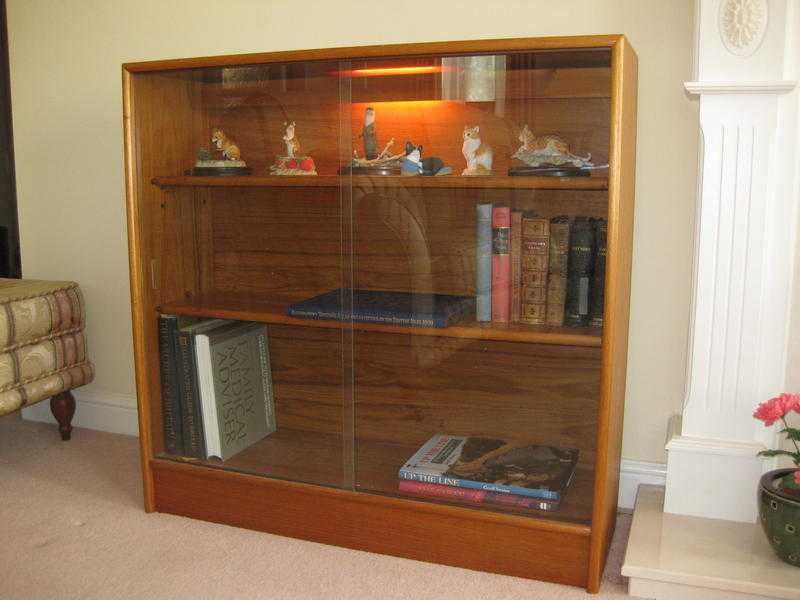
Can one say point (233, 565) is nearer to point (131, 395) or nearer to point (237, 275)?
point (237, 275)

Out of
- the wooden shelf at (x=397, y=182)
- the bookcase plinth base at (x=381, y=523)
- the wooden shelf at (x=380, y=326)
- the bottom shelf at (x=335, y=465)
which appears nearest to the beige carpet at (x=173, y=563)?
the bookcase plinth base at (x=381, y=523)

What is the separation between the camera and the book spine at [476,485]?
5.90 feet

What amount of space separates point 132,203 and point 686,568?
5.02ft

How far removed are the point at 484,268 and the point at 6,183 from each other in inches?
75.8

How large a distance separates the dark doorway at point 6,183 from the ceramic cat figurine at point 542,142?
6.53ft

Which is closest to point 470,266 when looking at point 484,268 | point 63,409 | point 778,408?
point 484,268

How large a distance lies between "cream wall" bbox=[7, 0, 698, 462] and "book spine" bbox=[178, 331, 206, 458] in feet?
2.55

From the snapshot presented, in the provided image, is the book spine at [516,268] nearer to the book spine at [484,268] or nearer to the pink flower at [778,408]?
the book spine at [484,268]

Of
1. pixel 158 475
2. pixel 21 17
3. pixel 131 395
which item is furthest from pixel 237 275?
pixel 21 17

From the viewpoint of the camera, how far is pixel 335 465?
200cm

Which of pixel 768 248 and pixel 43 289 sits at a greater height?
pixel 768 248

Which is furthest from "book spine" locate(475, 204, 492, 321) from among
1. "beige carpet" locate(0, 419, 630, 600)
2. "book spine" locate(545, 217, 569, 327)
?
"beige carpet" locate(0, 419, 630, 600)

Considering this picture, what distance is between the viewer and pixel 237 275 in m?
2.12

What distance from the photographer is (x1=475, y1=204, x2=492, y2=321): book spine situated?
1.79 metres
